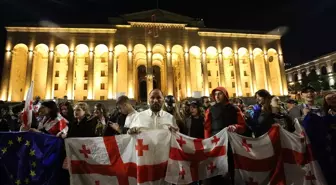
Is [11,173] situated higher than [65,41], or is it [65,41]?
[65,41]

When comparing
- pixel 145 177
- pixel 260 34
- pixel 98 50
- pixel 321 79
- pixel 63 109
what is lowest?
pixel 145 177

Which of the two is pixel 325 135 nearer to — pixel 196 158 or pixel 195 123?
pixel 196 158

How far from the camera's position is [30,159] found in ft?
14.5

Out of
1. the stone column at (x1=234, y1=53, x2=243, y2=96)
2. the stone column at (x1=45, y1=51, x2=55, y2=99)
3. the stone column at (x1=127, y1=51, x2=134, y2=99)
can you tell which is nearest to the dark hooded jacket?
the stone column at (x1=127, y1=51, x2=134, y2=99)

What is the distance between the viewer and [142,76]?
47875 millimetres

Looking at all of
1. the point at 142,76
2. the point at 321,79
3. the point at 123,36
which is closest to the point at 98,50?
the point at 123,36

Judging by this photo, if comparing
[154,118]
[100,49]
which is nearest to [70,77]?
[100,49]

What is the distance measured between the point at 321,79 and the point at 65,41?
66.1 metres

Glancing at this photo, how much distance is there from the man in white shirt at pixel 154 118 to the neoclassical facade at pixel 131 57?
3169 cm

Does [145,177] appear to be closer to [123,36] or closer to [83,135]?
[83,135]

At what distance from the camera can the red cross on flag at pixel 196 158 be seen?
4312mm

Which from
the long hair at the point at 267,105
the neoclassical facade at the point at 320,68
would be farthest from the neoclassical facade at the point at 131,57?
the long hair at the point at 267,105

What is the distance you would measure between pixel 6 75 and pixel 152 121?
4150 centimetres

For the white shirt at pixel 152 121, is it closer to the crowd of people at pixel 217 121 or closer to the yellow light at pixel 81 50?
the crowd of people at pixel 217 121
